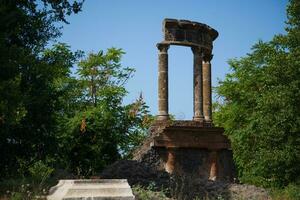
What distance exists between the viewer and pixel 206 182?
1586cm

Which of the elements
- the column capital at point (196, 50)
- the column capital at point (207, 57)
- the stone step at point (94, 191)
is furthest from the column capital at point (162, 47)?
the stone step at point (94, 191)

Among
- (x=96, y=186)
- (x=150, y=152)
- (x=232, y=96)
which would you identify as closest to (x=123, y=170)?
(x=150, y=152)

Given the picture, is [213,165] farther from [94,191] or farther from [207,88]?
[94,191]

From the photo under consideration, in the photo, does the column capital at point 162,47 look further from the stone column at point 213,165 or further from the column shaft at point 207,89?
the stone column at point 213,165

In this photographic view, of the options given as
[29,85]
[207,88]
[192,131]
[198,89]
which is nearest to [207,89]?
[207,88]

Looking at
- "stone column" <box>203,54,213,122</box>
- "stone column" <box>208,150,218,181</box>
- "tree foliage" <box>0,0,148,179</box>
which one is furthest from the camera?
"stone column" <box>203,54,213,122</box>

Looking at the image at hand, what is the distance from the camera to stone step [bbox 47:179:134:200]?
7672 mm

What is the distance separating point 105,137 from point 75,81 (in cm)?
421

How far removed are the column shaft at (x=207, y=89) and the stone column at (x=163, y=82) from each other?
325 centimetres

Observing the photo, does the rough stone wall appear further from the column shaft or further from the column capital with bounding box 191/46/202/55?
the column capital with bounding box 191/46/202/55

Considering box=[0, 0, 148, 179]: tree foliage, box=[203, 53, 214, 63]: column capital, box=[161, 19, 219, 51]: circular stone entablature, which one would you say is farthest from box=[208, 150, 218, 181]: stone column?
box=[0, 0, 148, 179]: tree foliage

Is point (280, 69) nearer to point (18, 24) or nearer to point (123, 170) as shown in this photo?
point (123, 170)

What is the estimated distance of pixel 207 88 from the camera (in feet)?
87.6

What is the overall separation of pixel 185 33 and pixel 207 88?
3.78m
